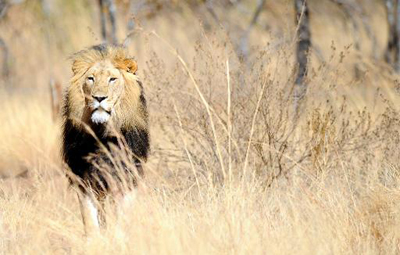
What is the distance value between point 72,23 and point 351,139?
9.52 m

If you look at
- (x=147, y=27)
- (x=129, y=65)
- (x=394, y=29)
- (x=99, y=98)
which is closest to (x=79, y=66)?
(x=129, y=65)

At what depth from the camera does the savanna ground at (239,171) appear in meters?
4.23

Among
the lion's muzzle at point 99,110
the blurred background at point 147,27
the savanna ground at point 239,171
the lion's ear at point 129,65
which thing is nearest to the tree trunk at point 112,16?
the savanna ground at point 239,171

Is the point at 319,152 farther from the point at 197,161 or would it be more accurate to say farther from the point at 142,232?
the point at 142,232

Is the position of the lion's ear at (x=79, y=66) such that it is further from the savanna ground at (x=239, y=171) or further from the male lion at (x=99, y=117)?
the savanna ground at (x=239, y=171)

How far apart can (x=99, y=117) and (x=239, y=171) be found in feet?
3.40

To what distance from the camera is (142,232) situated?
13.7 ft

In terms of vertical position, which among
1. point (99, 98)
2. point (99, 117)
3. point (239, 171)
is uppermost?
point (99, 98)

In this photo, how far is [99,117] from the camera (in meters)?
5.01

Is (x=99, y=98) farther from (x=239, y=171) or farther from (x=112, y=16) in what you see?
(x=112, y=16)

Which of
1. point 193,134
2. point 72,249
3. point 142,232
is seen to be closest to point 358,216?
point 142,232

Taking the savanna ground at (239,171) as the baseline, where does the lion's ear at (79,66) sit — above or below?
above

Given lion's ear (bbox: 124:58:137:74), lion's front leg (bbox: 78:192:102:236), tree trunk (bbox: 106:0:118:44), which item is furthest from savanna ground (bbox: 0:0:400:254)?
tree trunk (bbox: 106:0:118:44)

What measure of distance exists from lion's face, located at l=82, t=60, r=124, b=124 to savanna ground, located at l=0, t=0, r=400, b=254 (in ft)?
1.29
